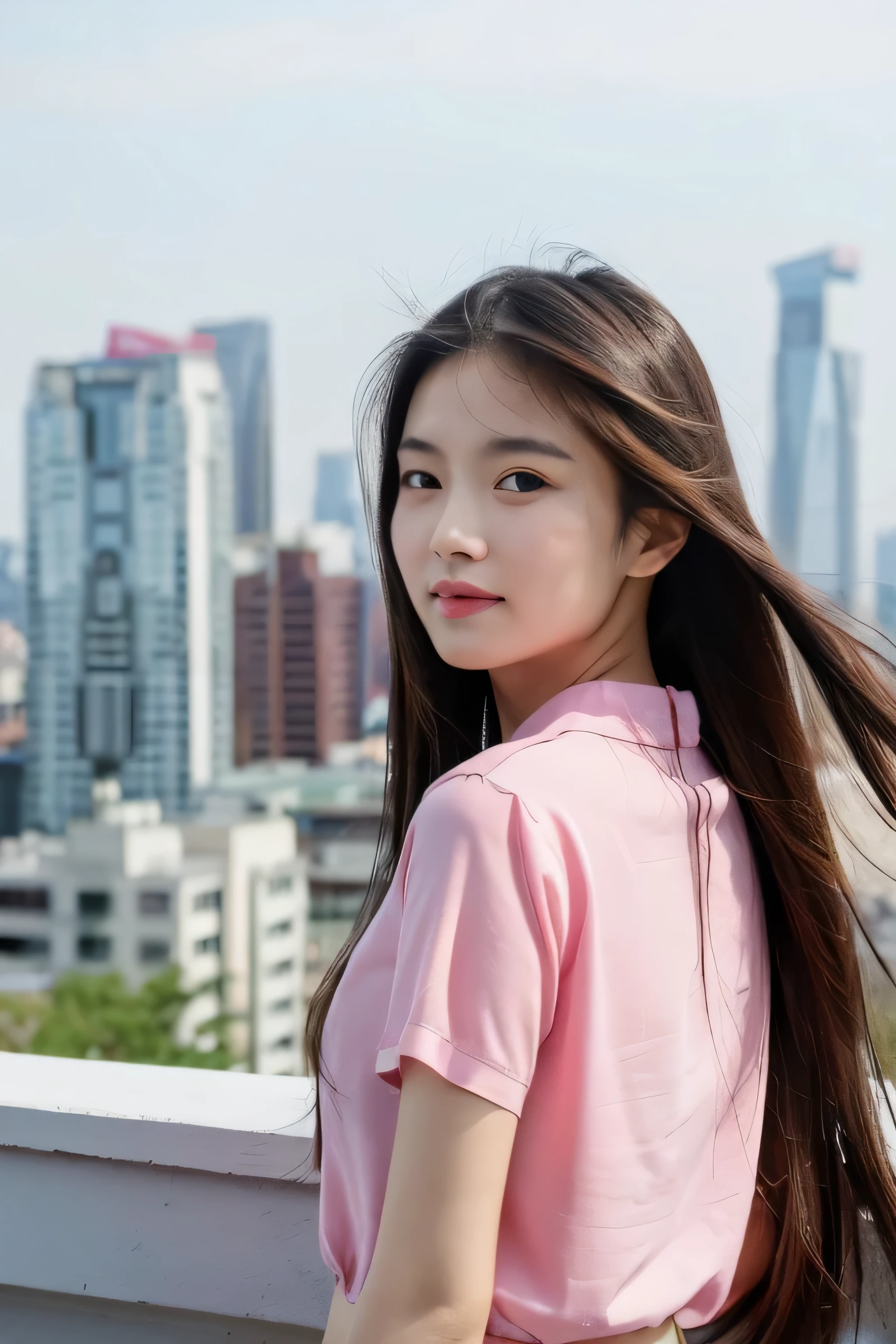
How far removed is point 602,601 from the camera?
76 centimetres

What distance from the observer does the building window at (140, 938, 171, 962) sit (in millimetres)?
31328

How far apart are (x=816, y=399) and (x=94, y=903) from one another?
2564cm

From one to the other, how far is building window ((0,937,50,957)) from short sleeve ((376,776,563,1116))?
108 feet

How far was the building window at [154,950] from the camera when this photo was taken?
31328 millimetres

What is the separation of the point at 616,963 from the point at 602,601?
22cm

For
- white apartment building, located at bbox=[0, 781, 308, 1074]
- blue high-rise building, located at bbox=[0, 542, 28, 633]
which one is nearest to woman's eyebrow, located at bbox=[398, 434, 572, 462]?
white apartment building, located at bbox=[0, 781, 308, 1074]

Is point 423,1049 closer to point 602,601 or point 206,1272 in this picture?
point 602,601

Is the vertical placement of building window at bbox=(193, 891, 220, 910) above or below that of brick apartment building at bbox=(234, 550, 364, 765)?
below

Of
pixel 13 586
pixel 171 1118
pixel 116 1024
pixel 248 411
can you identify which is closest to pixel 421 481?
pixel 171 1118

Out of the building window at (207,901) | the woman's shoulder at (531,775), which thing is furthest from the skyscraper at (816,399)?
the woman's shoulder at (531,775)

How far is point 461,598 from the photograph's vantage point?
741 millimetres

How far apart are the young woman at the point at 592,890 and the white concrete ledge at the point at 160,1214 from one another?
0.26 m

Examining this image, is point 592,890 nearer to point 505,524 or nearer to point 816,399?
point 505,524

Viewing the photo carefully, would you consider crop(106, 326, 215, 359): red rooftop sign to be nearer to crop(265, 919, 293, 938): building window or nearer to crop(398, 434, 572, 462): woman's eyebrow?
crop(265, 919, 293, 938): building window
